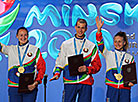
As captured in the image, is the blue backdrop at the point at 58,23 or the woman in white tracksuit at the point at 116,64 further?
the blue backdrop at the point at 58,23

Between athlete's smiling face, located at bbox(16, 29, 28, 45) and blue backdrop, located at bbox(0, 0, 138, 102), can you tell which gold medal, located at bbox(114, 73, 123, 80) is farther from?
athlete's smiling face, located at bbox(16, 29, 28, 45)

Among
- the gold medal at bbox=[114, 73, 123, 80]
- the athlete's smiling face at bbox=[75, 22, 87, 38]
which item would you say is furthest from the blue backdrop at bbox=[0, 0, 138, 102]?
the gold medal at bbox=[114, 73, 123, 80]

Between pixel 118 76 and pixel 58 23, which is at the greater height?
pixel 58 23

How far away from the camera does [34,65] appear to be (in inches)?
153

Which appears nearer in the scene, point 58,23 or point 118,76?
point 118,76

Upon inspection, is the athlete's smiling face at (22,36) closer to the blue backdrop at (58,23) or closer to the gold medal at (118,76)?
the blue backdrop at (58,23)

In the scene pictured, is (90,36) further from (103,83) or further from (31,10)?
(31,10)

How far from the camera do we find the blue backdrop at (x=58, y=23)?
3951 millimetres

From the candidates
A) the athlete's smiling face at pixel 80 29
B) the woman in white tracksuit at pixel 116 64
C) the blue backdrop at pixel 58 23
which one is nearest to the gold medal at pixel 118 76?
the woman in white tracksuit at pixel 116 64

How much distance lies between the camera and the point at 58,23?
3.99m

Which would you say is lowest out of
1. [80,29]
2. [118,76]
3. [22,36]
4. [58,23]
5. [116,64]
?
[118,76]

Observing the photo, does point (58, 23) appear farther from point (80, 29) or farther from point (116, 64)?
point (116, 64)

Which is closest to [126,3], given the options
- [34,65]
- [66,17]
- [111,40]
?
[111,40]

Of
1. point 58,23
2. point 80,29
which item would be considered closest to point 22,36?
point 58,23
